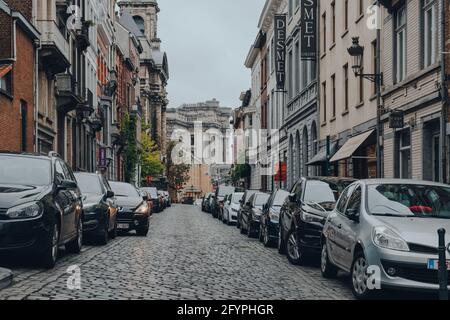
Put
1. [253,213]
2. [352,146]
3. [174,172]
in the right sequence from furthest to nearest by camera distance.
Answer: [174,172]
[352,146]
[253,213]

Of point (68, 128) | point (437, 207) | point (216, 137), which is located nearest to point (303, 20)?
point (68, 128)

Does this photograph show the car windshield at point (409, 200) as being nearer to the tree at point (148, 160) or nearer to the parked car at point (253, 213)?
the parked car at point (253, 213)

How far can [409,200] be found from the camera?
11.2 meters

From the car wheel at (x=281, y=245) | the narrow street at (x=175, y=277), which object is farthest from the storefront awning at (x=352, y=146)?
the car wheel at (x=281, y=245)

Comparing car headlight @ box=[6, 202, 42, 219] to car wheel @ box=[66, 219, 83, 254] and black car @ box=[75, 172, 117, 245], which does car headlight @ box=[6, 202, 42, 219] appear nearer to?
car wheel @ box=[66, 219, 83, 254]

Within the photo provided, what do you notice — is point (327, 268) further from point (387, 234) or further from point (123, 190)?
point (123, 190)

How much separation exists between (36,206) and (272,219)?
8.47 m

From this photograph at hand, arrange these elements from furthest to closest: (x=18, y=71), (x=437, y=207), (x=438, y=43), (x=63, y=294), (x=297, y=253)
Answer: (x=18, y=71), (x=438, y=43), (x=297, y=253), (x=437, y=207), (x=63, y=294)

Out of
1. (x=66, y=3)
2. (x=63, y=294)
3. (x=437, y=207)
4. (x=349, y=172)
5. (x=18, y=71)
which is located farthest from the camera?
(x=66, y=3)

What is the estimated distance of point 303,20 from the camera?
126ft

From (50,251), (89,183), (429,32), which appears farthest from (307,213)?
(429,32)

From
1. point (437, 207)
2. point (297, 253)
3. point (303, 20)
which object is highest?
point (303, 20)

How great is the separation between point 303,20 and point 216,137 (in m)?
148
